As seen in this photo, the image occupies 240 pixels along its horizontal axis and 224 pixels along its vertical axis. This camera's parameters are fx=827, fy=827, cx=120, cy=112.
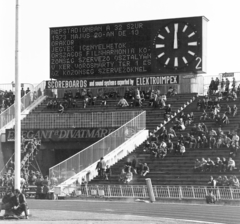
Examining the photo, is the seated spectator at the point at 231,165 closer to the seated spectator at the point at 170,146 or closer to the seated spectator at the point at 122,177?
Answer: the seated spectator at the point at 170,146

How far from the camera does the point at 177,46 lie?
5247cm

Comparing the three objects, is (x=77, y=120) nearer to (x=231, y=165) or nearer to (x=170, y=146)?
(x=170, y=146)

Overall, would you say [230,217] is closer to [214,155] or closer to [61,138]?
[214,155]

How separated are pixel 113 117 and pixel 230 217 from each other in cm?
2376

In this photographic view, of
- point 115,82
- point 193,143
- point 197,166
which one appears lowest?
point 197,166

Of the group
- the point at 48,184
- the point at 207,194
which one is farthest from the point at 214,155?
the point at 48,184

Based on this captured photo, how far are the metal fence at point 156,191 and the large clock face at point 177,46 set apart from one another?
1440 cm

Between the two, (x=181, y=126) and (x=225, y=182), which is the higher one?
(x=181, y=126)

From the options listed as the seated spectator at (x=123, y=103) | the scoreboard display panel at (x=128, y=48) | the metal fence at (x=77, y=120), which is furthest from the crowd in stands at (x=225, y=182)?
the scoreboard display panel at (x=128, y=48)

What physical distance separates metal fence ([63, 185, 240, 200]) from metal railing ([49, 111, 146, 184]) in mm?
2363

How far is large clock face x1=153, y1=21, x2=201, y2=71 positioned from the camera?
5203 centimetres

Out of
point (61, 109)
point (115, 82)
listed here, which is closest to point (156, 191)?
point (61, 109)

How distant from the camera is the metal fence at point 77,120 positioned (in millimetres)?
50031

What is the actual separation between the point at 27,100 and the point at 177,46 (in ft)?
35.7
